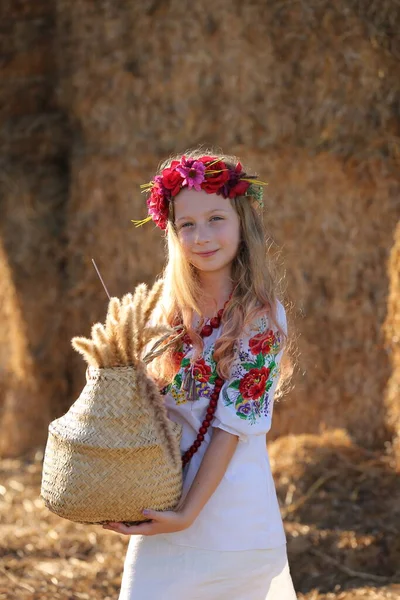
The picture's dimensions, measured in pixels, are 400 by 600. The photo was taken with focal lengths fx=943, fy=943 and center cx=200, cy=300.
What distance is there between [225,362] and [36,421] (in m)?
2.90

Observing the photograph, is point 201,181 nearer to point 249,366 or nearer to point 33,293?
point 249,366

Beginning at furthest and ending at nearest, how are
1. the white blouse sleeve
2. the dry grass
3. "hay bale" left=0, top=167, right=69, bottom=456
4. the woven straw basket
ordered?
1. "hay bale" left=0, top=167, right=69, bottom=456
2. the dry grass
3. the white blouse sleeve
4. the woven straw basket

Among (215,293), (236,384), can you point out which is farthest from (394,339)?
(236,384)

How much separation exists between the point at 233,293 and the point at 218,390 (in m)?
0.21

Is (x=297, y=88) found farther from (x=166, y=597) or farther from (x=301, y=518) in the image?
(x=166, y=597)

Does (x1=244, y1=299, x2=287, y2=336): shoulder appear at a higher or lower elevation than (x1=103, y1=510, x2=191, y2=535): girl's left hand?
higher

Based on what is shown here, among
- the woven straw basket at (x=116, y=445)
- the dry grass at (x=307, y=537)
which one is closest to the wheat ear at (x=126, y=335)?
the woven straw basket at (x=116, y=445)

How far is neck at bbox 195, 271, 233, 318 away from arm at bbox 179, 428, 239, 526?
26cm

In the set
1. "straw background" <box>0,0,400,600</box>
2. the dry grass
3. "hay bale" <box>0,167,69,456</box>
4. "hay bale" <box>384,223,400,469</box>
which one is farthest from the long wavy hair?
"hay bale" <box>0,167,69,456</box>

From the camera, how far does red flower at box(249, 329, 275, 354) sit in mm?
1863

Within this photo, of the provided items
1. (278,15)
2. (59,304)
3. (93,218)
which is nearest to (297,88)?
(278,15)

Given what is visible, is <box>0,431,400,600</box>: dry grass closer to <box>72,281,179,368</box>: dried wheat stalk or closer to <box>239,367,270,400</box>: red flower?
<box>239,367,270,400</box>: red flower

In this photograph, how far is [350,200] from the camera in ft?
12.8

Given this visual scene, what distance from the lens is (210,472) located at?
1.81 meters
